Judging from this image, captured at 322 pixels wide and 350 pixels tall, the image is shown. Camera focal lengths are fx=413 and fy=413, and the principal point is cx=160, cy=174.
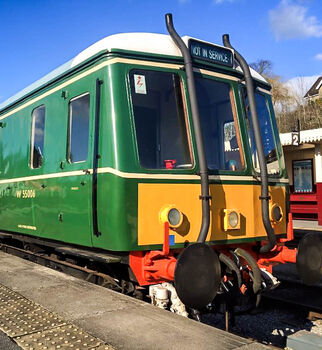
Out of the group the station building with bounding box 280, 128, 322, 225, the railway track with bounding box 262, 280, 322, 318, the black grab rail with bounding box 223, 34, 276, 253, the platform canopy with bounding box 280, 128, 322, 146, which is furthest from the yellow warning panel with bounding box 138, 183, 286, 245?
the station building with bounding box 280, 128, 322, 225

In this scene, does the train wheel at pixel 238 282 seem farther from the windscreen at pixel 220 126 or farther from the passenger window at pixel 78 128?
the passenger window at pixel 78 128

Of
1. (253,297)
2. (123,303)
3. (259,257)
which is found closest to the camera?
(123,303)

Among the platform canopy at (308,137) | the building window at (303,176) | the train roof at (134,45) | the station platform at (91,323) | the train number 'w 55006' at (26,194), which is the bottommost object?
the station platform at (91,323)

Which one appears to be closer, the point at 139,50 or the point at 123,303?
the point at 123,303

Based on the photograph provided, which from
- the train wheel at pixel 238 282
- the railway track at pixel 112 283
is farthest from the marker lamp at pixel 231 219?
the railway track at pixel 112 283

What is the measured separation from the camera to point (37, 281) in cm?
492

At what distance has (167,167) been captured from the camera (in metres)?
4.38

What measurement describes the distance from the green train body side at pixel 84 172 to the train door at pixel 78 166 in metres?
0.01

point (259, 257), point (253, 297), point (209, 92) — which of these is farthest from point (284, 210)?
point (209, 92)

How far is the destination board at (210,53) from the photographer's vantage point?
4.66m

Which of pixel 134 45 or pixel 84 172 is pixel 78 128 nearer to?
pixel 84 172

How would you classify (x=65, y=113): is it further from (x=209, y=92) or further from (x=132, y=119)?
(x=209, y=92)

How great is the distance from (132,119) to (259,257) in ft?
7.99

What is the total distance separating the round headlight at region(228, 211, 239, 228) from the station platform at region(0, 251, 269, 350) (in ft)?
4.23
